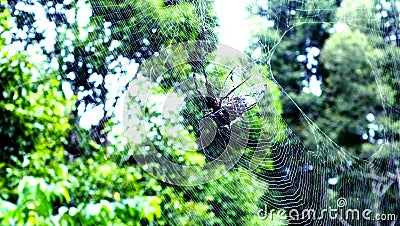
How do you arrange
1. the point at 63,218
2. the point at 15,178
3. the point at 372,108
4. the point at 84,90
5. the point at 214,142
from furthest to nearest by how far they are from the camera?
the point at 372,108
the point at 84,90
the point at 214,142
the point at 15,178
the point at 63,218

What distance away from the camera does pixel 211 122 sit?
4.56 feet

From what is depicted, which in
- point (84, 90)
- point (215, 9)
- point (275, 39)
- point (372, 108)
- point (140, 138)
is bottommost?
point (372, 108)

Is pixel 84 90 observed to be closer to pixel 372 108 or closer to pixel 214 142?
pixel 214 142

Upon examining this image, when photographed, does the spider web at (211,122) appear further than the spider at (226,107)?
Yes

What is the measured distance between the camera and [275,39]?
1624 millimetres

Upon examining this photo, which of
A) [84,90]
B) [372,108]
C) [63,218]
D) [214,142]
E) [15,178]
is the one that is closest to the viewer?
[63,218]

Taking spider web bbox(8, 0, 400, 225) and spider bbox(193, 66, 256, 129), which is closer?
spider bbox(193, 66, 256, 129)

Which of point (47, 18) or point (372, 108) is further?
point (372, 108)

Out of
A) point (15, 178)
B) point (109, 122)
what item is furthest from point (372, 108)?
point (15, 178)

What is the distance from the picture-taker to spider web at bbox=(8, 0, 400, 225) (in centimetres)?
149

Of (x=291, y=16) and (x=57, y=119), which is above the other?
(x=291, y=16)

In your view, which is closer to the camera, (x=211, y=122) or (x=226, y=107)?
(x=226, y=107)

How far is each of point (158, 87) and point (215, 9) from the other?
0.32 meters

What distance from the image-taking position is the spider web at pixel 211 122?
1.49m
